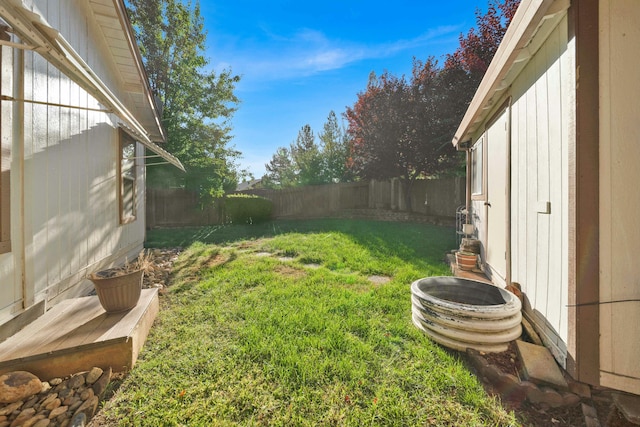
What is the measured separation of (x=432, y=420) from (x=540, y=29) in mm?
2872

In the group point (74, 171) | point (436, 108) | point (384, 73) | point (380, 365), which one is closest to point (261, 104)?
point (384, 73)

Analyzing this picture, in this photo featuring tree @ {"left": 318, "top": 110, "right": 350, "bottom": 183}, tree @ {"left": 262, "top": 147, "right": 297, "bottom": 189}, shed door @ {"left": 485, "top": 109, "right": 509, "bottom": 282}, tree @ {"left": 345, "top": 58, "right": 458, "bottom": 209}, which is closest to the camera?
shed door @ {"left": 485, "top": 109, "right": 509, "bottom": 282}

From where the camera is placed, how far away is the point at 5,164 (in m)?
1.82

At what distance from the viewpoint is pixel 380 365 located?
1.83m

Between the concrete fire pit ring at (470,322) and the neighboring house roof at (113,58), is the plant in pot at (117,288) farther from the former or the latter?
the concrete fire pit ring at (470,322)

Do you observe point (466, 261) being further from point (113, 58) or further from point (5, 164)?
point (113, 58)

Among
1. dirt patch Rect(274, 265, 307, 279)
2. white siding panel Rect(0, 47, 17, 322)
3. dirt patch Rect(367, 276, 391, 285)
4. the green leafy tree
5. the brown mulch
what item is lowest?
the brown mulch

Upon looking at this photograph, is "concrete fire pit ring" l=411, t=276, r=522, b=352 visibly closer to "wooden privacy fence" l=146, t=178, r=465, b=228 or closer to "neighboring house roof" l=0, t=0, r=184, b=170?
"neighboring house roof" l=0, t=0, r=184, b=170

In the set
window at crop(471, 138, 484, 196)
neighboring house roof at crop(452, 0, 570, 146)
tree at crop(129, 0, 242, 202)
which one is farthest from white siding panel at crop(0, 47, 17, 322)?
tree at crop(129, 0, 242, 202)

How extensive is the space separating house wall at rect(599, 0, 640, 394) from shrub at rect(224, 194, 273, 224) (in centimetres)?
953

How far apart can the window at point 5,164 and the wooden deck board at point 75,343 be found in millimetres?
680

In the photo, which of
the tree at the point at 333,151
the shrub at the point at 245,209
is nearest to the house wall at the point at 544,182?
the shrub at the point at 245,209

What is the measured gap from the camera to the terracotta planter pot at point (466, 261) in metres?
3.59

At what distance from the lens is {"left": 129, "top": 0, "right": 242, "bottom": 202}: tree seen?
995 cm
